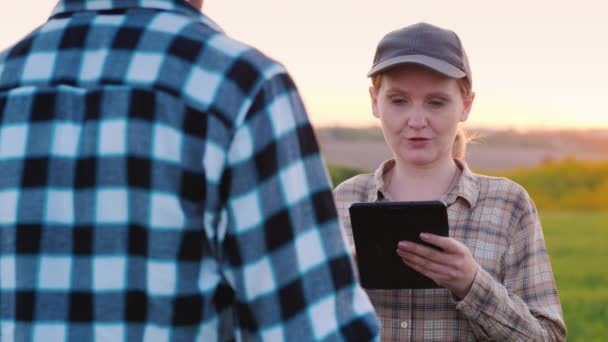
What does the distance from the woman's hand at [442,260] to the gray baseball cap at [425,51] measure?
0.57 meters

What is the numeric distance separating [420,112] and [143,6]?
135 cm

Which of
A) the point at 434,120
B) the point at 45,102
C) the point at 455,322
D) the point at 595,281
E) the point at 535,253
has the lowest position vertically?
the point at 595,281

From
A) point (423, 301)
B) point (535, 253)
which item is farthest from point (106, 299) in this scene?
point (535, 253)

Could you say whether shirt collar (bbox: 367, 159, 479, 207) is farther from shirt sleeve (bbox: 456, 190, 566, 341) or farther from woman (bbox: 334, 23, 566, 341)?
shirt sleeve (bbox: 456, 190, 566, 341)

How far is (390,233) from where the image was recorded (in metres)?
2.55

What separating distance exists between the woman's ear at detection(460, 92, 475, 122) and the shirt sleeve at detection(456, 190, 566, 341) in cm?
31

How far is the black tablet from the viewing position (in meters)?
2.49

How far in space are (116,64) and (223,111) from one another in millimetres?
218

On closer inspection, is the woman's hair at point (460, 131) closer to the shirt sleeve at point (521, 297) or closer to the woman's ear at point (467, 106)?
the woman's ear at point (467, 106)

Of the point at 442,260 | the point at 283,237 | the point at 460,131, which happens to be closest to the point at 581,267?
the point at 460,131

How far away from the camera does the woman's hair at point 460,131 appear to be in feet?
9.66

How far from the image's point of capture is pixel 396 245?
258 centimetres

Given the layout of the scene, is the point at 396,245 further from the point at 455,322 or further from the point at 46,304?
the point at 46,304

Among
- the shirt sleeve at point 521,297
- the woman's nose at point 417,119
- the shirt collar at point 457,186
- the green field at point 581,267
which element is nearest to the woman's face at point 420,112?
the woman's nose at point 417,119
